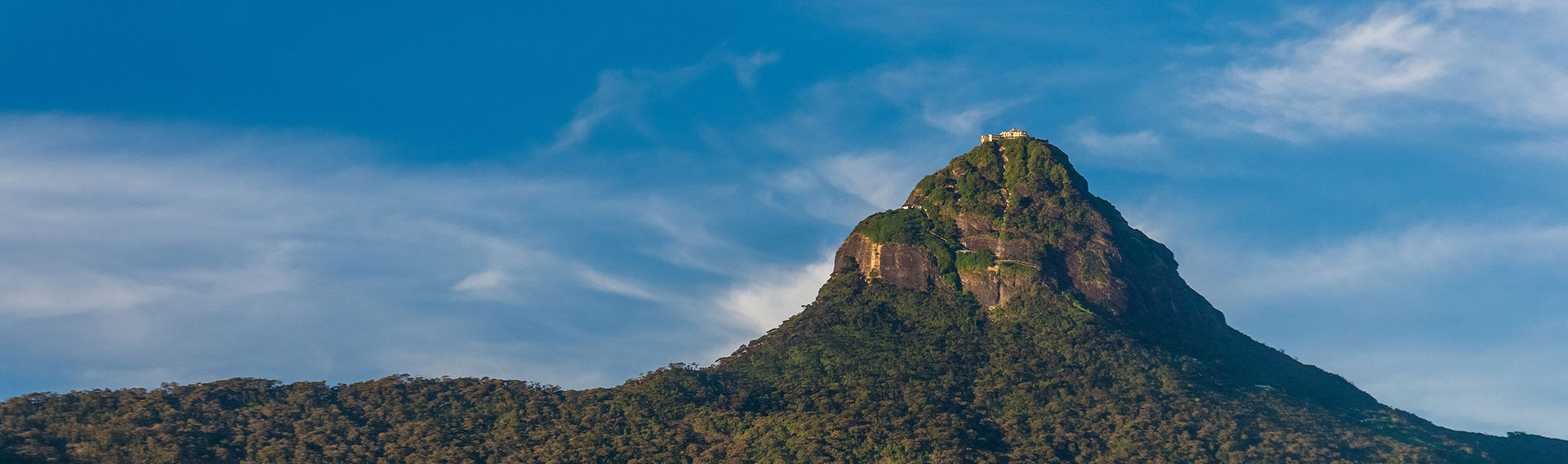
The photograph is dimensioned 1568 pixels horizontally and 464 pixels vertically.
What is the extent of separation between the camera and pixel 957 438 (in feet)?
413

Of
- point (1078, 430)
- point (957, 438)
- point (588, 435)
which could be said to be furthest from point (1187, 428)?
point (588, 435)

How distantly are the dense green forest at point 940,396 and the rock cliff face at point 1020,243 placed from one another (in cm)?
21

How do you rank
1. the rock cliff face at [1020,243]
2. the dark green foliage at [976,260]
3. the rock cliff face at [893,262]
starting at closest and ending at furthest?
the rock cliff face at [1020,243]
the dark green foliage at [976,260]
the rock cliff face at [893,262]

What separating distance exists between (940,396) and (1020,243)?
2061 centimetres

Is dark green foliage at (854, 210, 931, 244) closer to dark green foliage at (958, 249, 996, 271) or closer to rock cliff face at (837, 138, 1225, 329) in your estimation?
rock cliff face at (837, 138, 1225, 329)

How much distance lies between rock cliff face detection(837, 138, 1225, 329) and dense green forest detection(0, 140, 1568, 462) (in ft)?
0.68

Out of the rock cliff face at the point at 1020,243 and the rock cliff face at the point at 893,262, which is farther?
the rock cliff face at the point at 893,262

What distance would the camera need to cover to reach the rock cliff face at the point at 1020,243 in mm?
150375

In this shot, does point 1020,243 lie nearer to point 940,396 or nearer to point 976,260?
point 976,260

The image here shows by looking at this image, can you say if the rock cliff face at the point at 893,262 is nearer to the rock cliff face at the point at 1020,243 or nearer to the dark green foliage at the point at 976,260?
the rock cliff face at the point at 1020,243

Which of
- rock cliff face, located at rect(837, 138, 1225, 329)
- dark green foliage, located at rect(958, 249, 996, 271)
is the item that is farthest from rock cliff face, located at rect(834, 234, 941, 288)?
dark green foliage, located at rect(958, 249, 996, 271)

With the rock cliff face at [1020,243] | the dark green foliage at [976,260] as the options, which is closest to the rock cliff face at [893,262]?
the rock cliff face at [1020,243]

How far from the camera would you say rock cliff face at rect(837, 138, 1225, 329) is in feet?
493

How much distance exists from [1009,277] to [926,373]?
14407 millimetres
